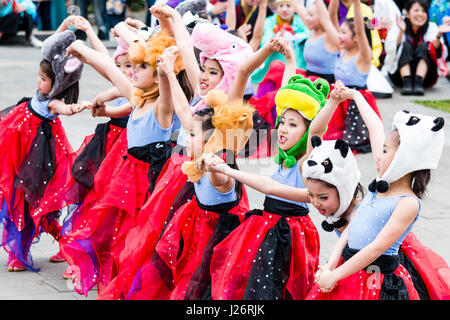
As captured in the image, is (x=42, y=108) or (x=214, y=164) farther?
(x=42, y=108)

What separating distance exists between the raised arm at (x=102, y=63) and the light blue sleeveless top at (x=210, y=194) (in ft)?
3.57

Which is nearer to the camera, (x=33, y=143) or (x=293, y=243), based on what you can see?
(x=293, y=243)

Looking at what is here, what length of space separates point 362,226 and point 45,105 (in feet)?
8.47

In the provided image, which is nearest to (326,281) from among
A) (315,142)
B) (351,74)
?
(315,142)

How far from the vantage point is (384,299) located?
3.80 metres

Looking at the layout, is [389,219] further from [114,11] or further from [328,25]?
[114,11]

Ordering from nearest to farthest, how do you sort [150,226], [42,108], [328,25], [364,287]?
1. [364,287]
2. [150,226]
3. [42,108]
4. [328,25]

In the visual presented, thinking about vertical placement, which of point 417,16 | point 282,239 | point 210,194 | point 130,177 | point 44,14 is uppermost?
point 210,194

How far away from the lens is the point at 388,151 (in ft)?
12.5

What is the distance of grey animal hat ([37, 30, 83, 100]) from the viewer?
5492 millimetres

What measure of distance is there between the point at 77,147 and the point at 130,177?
344 centimetres

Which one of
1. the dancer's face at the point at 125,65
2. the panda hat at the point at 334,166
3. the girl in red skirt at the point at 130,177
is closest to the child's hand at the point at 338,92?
the panda hat at the point at 334,166
